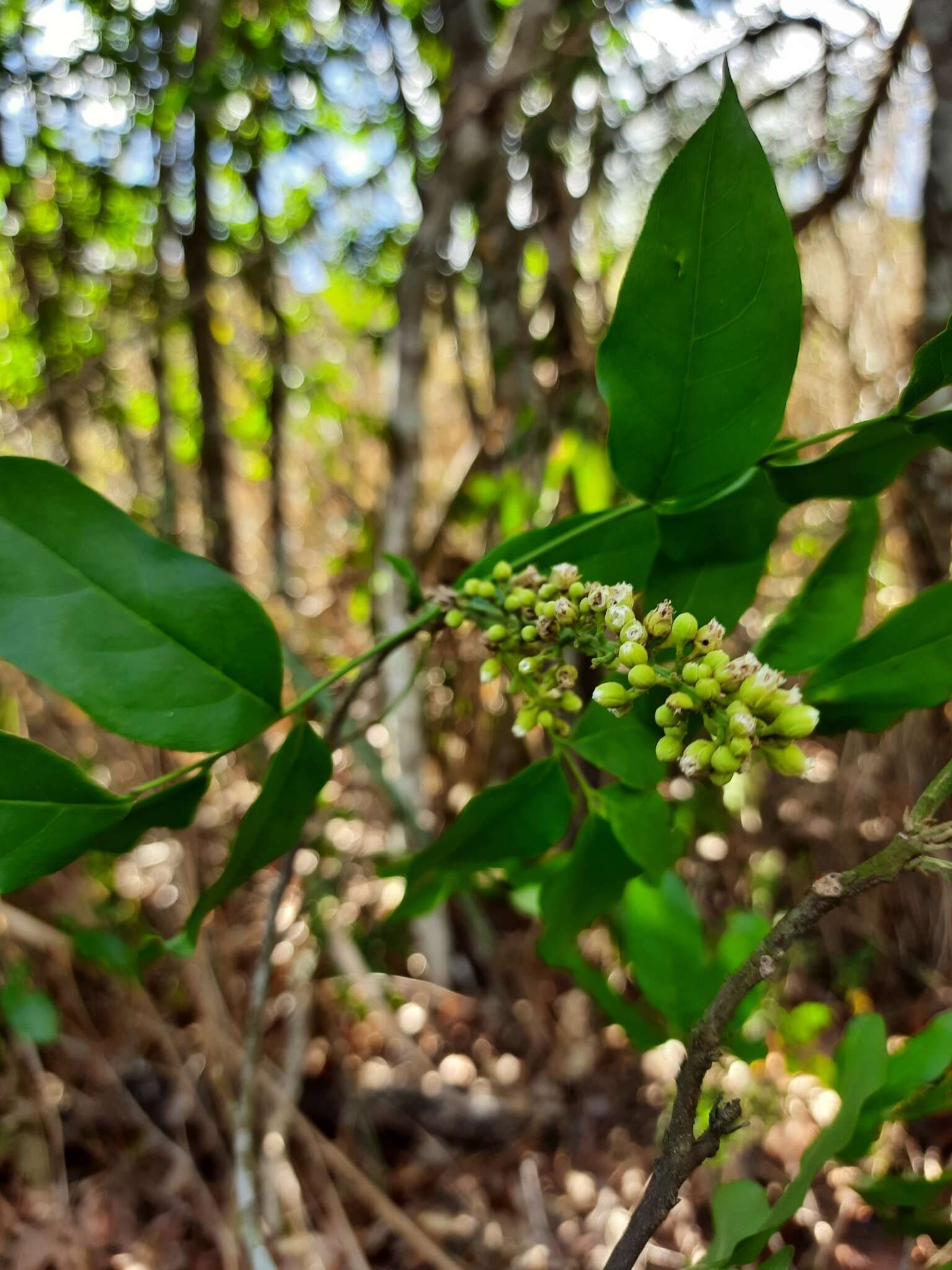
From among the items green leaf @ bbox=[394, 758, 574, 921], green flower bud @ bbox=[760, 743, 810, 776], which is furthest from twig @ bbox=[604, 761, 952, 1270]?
green leaf @ bbox=[394, 758, 574, 921]

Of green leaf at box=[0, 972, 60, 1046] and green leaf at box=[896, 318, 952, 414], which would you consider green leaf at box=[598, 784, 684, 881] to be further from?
green leaf at box=[0, 972, 60, 1046]

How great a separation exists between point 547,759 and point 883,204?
140cm

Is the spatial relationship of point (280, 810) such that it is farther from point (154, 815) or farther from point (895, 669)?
point (895, 669)

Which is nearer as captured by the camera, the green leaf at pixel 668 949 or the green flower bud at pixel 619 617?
the green flower bud at pixel 619 617

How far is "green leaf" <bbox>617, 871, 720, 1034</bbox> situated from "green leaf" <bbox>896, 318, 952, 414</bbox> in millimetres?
346

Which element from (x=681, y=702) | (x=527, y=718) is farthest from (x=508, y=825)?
(x=681, y=702)

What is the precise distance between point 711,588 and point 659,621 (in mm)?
95

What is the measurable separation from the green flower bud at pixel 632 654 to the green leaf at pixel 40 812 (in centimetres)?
25

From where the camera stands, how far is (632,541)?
45 cm

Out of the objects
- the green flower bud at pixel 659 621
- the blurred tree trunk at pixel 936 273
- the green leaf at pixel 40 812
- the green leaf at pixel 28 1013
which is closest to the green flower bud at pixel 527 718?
the green flower bud at pixel 659 621

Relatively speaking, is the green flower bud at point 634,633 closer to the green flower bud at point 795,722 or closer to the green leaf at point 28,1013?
the green flower bud at point 795,722

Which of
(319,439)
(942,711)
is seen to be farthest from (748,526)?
(319,439)

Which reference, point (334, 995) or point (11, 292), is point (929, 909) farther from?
point (11, 292)

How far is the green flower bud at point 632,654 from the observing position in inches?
13.3
